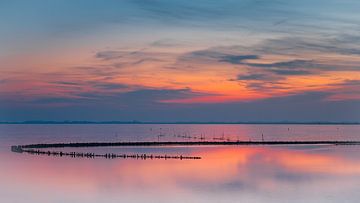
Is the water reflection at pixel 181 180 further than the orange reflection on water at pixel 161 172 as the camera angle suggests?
No

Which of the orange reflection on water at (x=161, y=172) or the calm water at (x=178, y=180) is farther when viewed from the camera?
the orange reflection on water at (x=161, y=172)

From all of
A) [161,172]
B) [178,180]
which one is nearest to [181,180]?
[178,180]

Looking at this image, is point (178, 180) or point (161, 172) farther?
point (161, 172)

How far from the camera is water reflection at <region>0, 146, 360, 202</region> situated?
35938mm

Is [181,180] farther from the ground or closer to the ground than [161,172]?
closer to the ground

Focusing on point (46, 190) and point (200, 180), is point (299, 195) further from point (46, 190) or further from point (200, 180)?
point (46, 190)

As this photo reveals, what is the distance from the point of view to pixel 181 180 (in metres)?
44.2

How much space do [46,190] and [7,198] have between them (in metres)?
3.95

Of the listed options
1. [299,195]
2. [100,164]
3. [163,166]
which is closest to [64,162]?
[100,164]

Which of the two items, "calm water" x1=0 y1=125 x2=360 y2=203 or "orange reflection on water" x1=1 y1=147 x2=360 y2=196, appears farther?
"orange reflection on water" x1=1 y1=147 x2=360 y2=196

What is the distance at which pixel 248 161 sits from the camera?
63.7m

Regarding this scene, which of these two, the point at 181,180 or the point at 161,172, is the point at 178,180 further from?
the point at 161,172

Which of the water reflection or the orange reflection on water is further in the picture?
the orange reflection on water

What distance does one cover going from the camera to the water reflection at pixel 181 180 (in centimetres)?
3594
